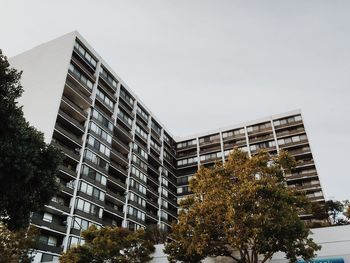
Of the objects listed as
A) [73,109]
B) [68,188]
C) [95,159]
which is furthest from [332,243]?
[73,109]

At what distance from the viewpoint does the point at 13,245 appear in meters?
27.3

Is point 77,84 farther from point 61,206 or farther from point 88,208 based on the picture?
point 61,206

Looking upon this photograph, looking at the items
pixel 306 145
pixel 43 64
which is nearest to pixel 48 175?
pixel 43 64

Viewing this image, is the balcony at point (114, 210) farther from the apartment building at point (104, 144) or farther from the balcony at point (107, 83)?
the balcony at point (107, 83)

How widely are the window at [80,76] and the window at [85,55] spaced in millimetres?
3347

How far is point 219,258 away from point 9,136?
1847 centimetres

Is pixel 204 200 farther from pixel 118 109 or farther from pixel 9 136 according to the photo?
pixel 118 109

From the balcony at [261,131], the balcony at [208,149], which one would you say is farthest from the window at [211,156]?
the balcony at [261,131]

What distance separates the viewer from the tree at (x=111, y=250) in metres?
28.5

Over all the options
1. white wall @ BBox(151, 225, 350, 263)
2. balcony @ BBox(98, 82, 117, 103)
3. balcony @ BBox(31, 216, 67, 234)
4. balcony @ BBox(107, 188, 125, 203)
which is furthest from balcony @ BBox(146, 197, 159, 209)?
white wall @ BBox(151, 225, 350, 263)

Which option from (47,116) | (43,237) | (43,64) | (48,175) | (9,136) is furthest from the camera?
(43,64)

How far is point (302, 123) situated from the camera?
7494 centimetres

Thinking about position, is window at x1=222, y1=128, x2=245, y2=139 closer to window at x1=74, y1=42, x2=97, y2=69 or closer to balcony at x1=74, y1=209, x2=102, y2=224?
window at x1=74, y1=42, x2=97, y2=69

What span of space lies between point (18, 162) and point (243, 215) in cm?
1409
